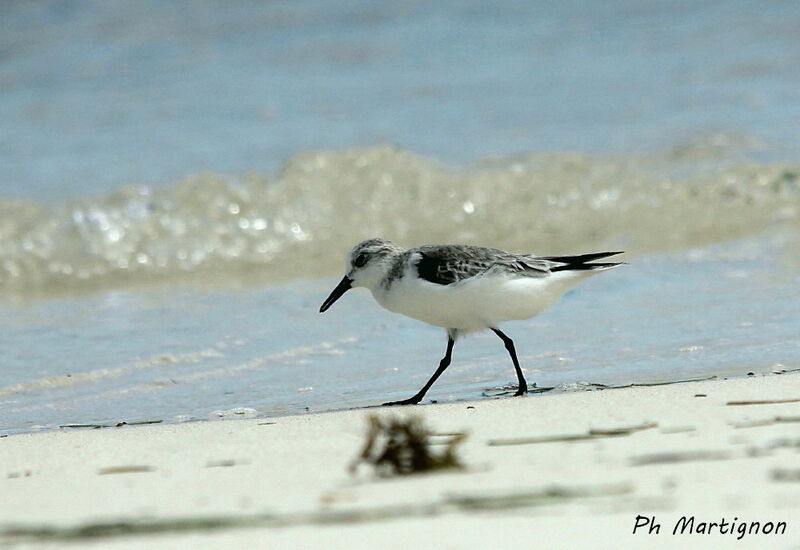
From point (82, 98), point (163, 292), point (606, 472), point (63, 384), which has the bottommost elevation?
point (606, 472)

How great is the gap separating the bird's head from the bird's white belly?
0.15 metres

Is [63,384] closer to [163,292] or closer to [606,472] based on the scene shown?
[163,292]

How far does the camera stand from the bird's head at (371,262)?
6027 millimetres

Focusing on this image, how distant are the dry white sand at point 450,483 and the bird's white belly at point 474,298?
988 mm

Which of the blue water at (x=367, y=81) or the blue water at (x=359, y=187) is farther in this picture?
the blue water at (x=367, y=81)

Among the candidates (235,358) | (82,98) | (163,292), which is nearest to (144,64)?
(82,98)

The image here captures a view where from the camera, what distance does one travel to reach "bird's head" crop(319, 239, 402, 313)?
6.03 metres

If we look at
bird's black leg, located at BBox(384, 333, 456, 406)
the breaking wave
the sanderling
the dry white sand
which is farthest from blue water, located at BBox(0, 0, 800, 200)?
the dry white sand

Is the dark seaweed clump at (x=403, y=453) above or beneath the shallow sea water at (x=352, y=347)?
beneath

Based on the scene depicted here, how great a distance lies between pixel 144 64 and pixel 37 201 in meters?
4.64

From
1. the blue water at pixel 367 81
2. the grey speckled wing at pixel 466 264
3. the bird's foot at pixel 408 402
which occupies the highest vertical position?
the blue water at pixel 367 81

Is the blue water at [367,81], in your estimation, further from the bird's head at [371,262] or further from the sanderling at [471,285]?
the sanderling at [471,285]

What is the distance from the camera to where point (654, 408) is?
448 centimetres

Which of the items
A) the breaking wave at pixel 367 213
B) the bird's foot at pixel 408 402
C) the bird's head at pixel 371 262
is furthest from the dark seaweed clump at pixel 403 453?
the breaking wave at pixel 367 213
